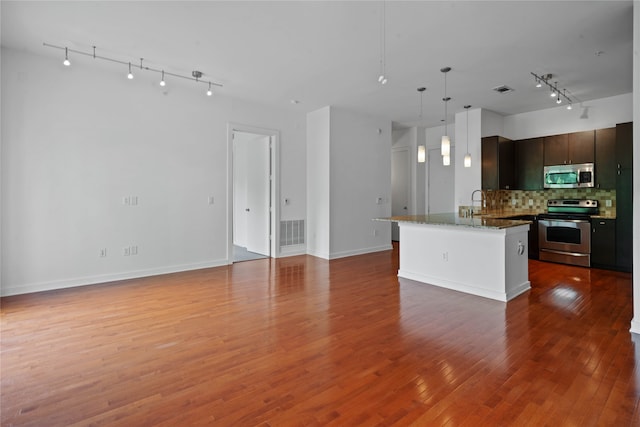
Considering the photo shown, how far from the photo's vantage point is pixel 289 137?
6.86 meters

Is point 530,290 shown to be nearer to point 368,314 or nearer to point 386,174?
point 368,314

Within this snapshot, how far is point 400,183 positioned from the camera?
9.02 metres

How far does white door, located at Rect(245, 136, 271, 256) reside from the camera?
6820 millimetres

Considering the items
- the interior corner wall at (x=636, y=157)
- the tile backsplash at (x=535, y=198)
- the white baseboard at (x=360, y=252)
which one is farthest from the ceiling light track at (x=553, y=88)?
the white baseboard at (x=360, y=252)

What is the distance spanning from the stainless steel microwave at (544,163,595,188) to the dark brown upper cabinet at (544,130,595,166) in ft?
0.29

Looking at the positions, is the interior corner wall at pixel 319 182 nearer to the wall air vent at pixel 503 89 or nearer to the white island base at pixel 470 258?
the white island base at pixel 470 258

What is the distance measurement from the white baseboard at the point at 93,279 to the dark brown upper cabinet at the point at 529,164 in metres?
6.12

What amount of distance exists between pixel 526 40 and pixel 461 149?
3.35 metres

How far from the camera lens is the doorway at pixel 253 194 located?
21.8ft

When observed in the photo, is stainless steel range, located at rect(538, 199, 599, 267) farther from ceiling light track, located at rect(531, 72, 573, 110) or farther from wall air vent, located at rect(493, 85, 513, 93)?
wall air vent, located at rect(493, 85, 513, 93)

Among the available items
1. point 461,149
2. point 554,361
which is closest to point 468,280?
point 554,361

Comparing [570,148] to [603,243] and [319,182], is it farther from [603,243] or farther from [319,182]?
[319,182]

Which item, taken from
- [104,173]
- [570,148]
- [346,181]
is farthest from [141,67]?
[570,148]

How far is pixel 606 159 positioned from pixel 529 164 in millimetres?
1185
